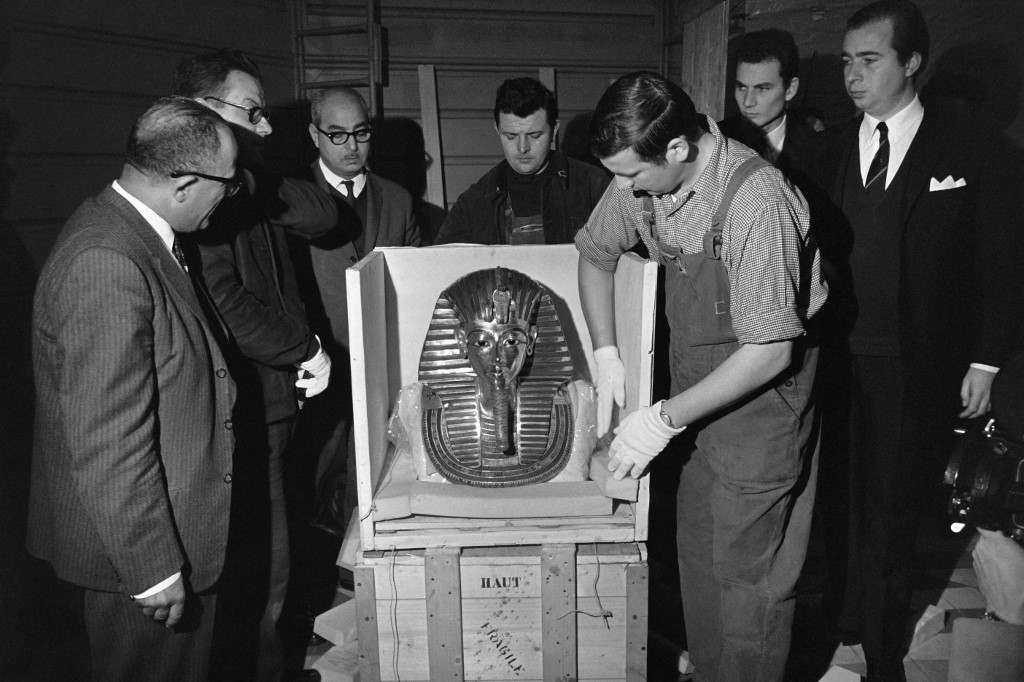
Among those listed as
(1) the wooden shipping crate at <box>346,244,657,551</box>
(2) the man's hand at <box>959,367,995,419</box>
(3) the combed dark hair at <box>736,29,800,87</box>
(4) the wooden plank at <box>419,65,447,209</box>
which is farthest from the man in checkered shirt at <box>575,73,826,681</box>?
(4) the wooden plank at <box>419,65,447,209</box>

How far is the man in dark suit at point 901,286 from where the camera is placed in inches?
93.6

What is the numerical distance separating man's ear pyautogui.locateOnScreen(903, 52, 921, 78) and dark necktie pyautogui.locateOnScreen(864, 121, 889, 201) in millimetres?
175

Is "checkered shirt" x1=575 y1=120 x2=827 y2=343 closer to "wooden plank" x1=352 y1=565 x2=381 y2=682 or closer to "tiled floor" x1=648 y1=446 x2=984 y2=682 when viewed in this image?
"wooden plank" x1=352 y1=565 x2=381 y2=682

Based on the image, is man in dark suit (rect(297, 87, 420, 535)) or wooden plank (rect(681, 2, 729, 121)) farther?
wooden plank (rect(681, 2, 729, 121))

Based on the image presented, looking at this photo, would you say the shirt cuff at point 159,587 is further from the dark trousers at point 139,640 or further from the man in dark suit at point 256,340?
the man in dark suit at point 256,340

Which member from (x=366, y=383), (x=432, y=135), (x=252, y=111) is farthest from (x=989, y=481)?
(x=432, y=135)

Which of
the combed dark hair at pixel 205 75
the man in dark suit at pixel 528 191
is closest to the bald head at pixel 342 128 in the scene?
the man in dark suit at pixel 528 191

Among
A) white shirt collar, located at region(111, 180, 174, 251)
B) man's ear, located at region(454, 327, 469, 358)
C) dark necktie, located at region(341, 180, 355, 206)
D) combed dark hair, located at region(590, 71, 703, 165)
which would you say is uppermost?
combed dark hair, located at region(590, 71, 703, 165)

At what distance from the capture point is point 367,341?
83.0 inches

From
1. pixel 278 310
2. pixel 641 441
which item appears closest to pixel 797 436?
pixel 641 441

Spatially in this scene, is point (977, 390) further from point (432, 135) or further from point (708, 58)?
point (432, 135)

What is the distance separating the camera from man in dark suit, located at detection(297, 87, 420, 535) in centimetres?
305

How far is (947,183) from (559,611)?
1.76 meters

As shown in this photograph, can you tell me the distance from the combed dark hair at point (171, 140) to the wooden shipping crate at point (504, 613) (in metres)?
1.12
